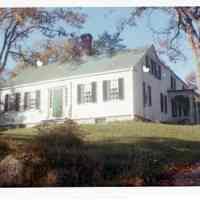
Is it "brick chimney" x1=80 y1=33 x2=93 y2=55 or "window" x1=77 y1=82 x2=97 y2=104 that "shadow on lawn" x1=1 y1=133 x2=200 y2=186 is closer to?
"window" x1=77 y1=82 x2=97 y2=104

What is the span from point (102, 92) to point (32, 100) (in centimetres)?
76

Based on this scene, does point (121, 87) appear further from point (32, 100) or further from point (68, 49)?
point (32, 100)

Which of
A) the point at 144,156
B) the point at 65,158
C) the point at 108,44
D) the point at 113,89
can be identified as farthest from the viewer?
the point at 108,44

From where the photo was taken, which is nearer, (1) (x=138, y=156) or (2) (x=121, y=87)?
(1) (x=138, y=156)

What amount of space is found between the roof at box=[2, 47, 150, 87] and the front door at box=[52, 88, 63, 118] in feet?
0.55

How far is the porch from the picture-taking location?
4539 mm

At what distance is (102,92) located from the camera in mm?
4578

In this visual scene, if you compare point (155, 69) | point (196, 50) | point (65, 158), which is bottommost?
point (65, 158)

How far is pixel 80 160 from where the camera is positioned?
13.8 ft

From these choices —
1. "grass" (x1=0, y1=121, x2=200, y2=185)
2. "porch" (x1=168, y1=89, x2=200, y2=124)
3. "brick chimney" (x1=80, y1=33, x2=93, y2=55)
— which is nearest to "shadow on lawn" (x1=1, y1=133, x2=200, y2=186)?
"grass" (x1=0, y1=121, x2=200, y2=185)

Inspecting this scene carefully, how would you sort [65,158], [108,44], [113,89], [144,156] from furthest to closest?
[108,44]
[113,89]
[144,156]
[65,158]

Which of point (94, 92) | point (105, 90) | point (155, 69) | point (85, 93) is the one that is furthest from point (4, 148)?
point (155, 69)

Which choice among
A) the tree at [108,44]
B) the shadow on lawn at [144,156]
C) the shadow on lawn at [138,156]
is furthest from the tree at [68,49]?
the shadow on lawn at [144,156]

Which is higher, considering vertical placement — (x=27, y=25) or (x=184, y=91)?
(x=27, y=25)
